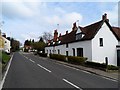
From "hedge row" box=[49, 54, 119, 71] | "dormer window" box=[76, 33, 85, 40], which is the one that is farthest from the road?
"dormer window" box=[76, 33, 85, 40]

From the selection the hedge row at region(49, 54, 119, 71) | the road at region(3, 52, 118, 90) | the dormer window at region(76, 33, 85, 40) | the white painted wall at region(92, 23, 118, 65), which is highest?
the dormer window at region(76, 33, 85, 40)

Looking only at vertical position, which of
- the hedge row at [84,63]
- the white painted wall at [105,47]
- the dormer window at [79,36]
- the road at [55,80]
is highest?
the dormer window at [79,36]

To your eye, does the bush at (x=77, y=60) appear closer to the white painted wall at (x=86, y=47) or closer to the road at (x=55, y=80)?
the white painted wall at (x=86, y=47)

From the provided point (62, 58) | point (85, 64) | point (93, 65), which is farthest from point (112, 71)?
point (62, 58)

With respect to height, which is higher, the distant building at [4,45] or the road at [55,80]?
the distant building at [4,45]

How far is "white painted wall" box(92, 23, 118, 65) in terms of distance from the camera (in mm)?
37125

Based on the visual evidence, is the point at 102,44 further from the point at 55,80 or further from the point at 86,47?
the point at 55,80

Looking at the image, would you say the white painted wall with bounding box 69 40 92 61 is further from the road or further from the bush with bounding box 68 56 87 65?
the road

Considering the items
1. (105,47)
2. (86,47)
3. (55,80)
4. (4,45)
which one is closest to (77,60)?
(86,47)

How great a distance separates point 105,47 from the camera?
125 ft

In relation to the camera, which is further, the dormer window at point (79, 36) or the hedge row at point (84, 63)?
the dormer window at point (79, 36)

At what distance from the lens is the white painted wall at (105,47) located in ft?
122

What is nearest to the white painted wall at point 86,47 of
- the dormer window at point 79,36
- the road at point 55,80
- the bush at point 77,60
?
the dormer window at point 79,36

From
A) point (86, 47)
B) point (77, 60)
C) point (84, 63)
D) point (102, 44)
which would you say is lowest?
point (84, 63)
